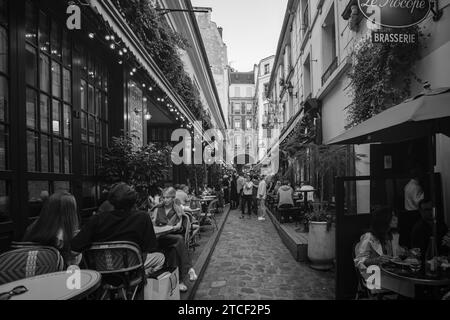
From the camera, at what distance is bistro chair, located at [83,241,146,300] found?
299 cm

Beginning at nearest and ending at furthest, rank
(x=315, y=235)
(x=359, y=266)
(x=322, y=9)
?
(x=359, y=266) < (x=315, y=235) < (x=322, y=9)

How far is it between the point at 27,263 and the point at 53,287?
489 mm

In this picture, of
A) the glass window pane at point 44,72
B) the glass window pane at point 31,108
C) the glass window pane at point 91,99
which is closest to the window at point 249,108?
the glass window pane at point 91,99

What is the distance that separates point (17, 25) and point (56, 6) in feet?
2.95

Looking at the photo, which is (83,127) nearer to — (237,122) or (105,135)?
(105,135)

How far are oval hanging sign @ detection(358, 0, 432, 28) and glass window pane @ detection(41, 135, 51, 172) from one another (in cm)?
502

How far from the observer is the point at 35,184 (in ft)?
12.6

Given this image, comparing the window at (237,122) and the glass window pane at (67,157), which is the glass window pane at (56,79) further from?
the window at (237,122)

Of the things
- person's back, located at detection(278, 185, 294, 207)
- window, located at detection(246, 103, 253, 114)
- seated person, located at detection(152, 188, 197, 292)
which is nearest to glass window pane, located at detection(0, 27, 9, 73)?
seated person, located at detection(152, 188, 197, 292)

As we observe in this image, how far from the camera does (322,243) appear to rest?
6.11 meters

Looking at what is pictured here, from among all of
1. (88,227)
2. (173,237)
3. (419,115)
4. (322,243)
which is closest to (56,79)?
(88,227)

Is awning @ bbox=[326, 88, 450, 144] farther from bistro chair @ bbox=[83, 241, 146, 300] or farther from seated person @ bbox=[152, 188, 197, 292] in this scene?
seated person @ bbox=[152, 188, 197, 292]
